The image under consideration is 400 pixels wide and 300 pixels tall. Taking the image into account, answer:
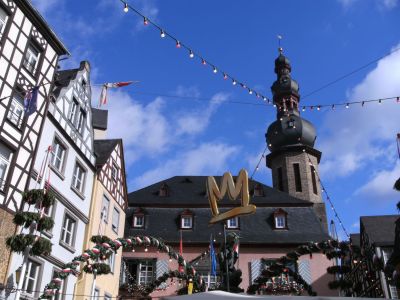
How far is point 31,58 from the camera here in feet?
60.8

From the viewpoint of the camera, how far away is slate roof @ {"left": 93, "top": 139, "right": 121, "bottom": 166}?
24.0 meters

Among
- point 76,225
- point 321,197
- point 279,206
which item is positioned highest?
point 321,197

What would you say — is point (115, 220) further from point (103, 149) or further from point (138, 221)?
point (138, 221)

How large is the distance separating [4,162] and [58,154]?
13.4 ft

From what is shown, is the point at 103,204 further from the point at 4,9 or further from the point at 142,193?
the point at 142,193

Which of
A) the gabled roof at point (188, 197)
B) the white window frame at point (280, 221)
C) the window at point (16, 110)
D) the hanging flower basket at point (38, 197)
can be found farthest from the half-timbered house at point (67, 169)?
the white window frame at point (280, 221)

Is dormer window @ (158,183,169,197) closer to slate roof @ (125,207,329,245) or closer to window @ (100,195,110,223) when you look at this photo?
slate roof @ (125,207,329,245)

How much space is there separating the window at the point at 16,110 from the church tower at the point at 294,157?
32.0m

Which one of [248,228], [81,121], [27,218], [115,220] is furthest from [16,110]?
[248,228]

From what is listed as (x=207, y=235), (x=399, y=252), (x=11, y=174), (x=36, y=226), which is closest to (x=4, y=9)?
(x=11, y=174)

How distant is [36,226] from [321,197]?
122 feet

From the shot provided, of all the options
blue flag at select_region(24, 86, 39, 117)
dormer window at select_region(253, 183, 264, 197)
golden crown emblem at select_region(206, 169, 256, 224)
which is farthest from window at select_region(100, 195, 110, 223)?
dormer window at select_region(253, 183, 264, 197)

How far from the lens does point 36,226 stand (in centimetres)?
1382

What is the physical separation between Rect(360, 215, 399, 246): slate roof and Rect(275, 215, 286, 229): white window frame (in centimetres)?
520
